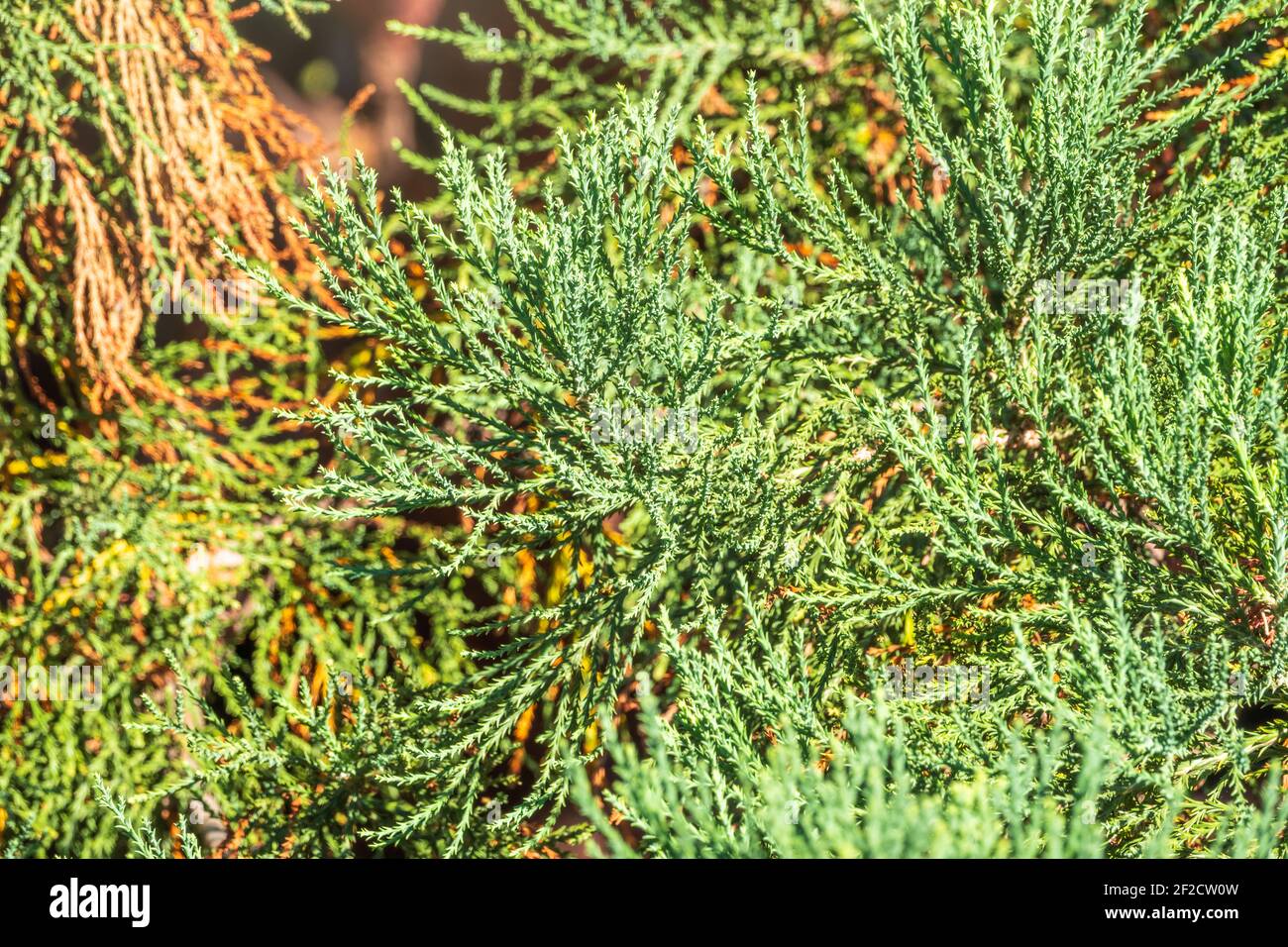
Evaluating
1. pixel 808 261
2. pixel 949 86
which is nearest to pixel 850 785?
pixel 808 261

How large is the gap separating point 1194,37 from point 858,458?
1164 millimetres

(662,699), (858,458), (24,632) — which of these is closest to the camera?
(858,458)

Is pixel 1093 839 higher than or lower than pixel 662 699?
lower

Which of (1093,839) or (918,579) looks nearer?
(1093,839)

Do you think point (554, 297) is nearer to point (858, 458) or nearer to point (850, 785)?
point (858, 458)

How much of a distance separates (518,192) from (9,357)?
6.31ft

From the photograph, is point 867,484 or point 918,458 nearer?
point 918,458

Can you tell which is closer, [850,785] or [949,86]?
[850,785]

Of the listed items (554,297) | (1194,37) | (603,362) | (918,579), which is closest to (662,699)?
(918,579)

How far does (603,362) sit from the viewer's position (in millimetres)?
2166
